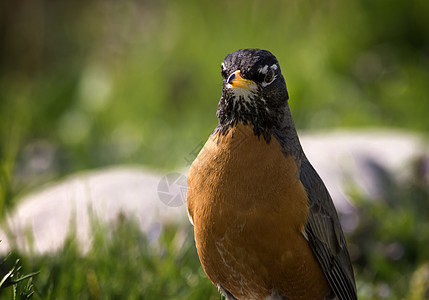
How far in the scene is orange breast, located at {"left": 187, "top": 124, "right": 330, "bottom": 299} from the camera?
2.15 meters

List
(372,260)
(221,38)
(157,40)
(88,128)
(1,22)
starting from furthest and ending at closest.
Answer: (1,22), (157,40), (221,38), (88,128), (372,260)

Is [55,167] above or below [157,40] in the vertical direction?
below

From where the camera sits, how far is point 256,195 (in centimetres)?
215

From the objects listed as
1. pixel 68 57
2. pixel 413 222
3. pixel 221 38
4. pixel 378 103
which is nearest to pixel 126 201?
pixel 413 222

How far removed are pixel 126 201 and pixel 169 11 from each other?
623cm

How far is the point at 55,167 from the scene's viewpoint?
5.09 m

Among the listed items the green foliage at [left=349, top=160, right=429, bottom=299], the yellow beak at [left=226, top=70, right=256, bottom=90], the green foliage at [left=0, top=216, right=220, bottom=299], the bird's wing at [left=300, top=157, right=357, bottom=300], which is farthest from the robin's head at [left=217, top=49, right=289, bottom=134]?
the green foliage at [left=349, top=160, right=429, bottom=299]

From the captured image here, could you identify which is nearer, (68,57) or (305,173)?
(305,173)

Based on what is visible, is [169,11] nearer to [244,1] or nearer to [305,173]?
[244,1]

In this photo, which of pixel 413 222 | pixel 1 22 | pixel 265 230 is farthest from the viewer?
pixel 1 22

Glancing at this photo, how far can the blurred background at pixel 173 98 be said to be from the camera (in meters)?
3.04

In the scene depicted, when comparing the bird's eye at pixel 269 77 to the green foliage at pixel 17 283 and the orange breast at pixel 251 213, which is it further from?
the green foliage at pixel 17 283

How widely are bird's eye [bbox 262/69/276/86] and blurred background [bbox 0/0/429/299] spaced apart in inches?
46.5

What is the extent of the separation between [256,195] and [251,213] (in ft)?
0.22
